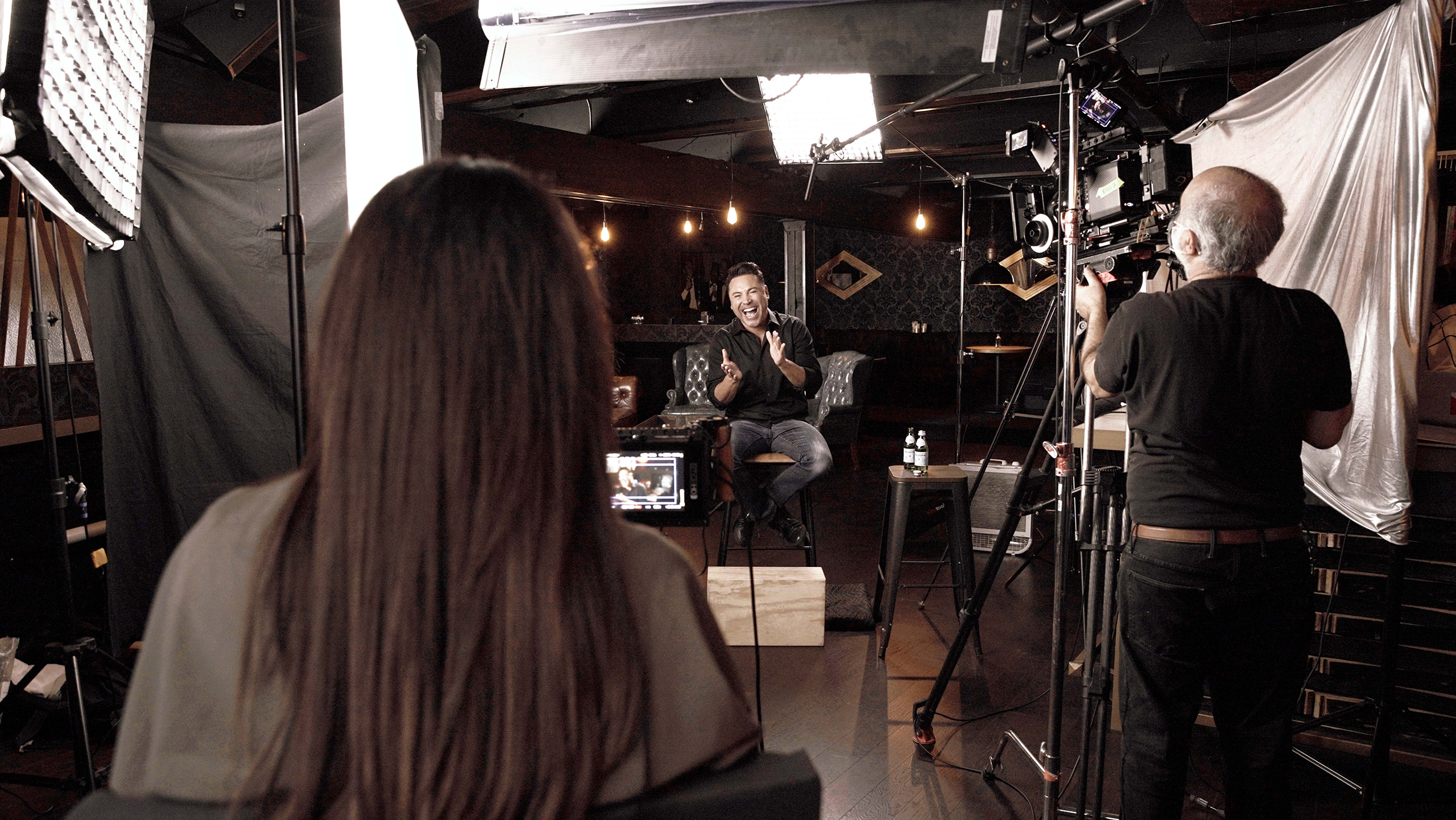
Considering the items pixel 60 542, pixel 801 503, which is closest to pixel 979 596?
pixel 801 503

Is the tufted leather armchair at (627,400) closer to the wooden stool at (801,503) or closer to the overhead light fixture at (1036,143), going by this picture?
the wooden stool at (801,503)

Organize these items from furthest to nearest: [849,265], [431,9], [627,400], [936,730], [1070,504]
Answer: [849,265], [627,400], [431,9], [936,730], [1070,504]

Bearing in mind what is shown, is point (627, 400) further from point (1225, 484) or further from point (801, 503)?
point (1225, 484)

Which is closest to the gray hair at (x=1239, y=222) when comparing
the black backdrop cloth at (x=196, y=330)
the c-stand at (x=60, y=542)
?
the black backdrop cloth at (x=196, y=330)

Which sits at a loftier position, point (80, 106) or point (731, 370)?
point (80, 106)

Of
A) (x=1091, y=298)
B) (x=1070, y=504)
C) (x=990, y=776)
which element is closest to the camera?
(x=1070, y=504)

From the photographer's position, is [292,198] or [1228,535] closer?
[292,198]

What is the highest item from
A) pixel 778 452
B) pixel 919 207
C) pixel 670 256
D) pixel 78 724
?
pixel 919 207

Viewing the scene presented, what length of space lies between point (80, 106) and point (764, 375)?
3390 mm

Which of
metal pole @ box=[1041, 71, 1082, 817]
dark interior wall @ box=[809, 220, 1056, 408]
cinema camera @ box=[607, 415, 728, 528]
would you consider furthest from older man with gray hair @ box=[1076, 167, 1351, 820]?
dark interior wall @ box=[809, 220, 1056, 408]

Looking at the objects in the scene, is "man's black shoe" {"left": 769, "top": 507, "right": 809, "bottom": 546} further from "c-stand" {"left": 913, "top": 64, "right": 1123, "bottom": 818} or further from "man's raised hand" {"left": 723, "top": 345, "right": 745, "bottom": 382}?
"c-stand" {"left": 913, "top": 64, "right": 1123, "bottom": 818}

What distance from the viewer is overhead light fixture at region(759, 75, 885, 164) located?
17.0ft

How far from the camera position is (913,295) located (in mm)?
11422

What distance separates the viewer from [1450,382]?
2562 mm
